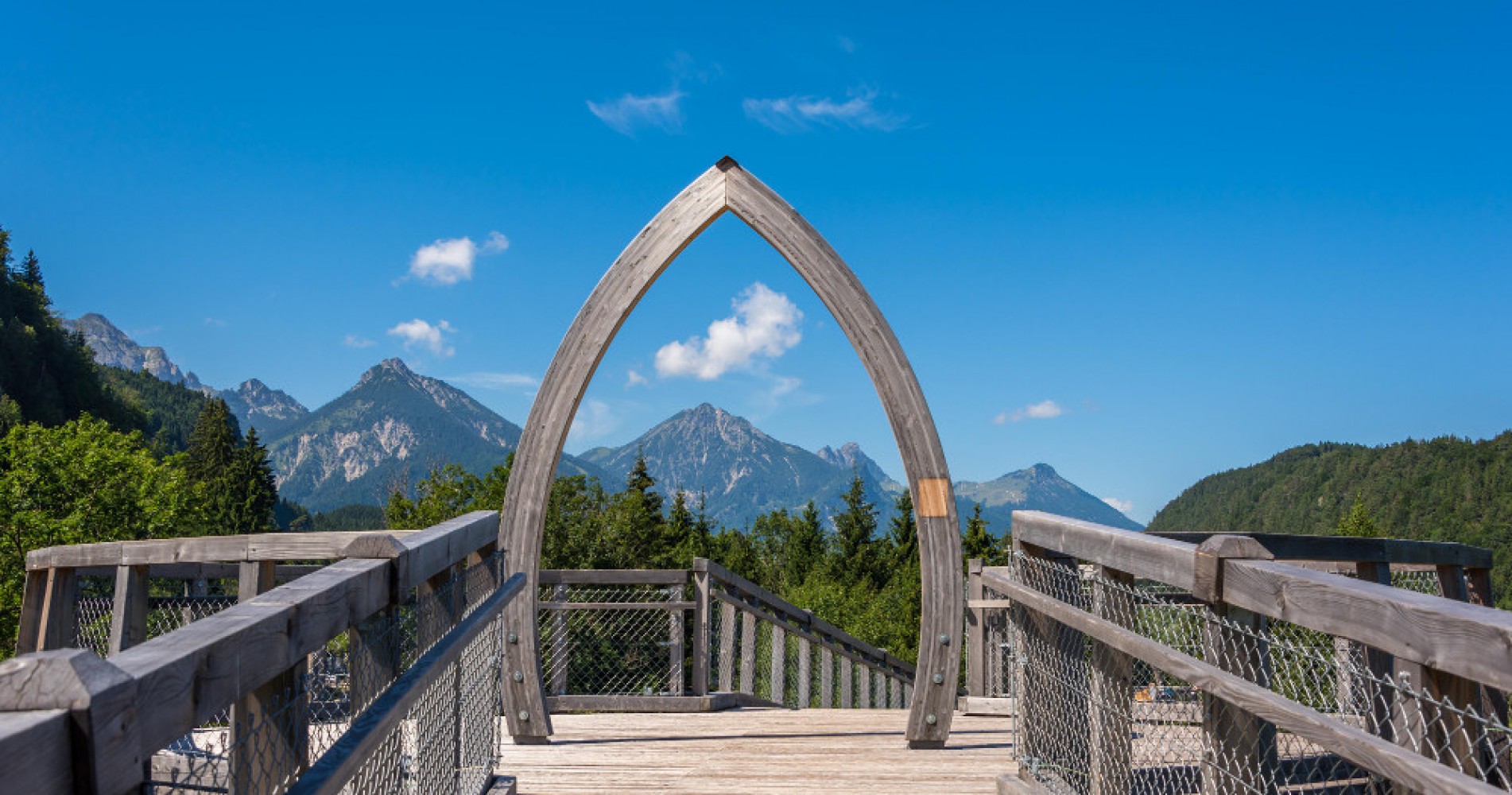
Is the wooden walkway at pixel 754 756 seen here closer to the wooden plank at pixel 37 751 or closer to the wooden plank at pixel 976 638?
the wooden plank at pixel 976 638

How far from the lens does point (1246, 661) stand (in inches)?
93.9

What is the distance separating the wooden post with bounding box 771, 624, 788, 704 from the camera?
291 inches

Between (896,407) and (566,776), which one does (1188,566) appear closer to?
(896,407)

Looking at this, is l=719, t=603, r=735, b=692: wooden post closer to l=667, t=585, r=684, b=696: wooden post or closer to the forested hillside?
l=667, t=585, r=684, b=696: wooden post

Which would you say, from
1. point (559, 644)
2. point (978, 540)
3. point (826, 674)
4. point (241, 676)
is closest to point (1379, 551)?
point (241, 676)

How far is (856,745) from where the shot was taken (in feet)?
15.8

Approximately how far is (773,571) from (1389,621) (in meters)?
55.6

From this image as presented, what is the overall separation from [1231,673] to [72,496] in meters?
31.0

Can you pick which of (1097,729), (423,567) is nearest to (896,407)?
(1097,729)

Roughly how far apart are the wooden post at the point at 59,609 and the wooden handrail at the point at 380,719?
3470 mm

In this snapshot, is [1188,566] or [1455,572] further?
[1455,572]

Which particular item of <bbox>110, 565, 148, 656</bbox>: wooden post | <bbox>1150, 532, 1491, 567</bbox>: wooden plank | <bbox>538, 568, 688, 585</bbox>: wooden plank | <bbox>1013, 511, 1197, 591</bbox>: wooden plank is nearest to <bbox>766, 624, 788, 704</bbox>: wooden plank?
<bbox>538, 568, 688, 585</bbox>: wooden plank

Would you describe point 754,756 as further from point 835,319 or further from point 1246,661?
point 1246,661

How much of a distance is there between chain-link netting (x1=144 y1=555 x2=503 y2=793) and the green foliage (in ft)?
84.6
